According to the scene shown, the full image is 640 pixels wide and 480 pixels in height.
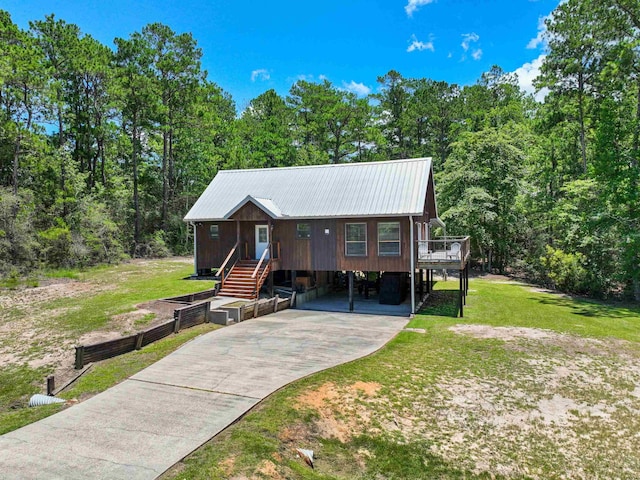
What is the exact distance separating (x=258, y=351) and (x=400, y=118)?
40365mm

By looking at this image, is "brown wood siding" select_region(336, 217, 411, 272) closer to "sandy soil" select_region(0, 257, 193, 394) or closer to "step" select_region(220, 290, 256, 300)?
"step" select_region(220, 290, 256, 300)

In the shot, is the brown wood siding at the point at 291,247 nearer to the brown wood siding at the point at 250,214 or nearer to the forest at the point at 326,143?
the brown wood siding at the point at 250,214

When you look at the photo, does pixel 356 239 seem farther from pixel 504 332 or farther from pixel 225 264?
pixel 504 332

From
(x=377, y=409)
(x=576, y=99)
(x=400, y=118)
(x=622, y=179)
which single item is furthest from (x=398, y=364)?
(x=400, y=118)

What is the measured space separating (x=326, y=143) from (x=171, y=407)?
41.0 meters

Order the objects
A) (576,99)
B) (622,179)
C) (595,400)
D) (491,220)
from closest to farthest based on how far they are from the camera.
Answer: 1. (595,400)
2. (622,179)
3. (576,99)
4. (491,220)

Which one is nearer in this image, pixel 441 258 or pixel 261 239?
pixel 441 258

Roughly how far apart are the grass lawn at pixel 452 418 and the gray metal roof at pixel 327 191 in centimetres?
675

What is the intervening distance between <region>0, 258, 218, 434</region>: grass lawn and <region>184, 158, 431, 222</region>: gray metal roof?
488 centimetres

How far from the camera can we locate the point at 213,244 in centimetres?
2109

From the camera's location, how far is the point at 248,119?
49062 millimetres

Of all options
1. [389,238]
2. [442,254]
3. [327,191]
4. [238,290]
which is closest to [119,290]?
[238,290]

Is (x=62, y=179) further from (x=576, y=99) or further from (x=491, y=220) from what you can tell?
(x=576, y=99)

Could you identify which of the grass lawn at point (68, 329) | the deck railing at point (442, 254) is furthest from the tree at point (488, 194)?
the grass lawn at point (68, 329)
